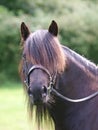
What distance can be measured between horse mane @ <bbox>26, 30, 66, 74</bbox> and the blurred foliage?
51.1ft

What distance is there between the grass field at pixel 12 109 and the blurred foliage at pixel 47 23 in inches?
73.1

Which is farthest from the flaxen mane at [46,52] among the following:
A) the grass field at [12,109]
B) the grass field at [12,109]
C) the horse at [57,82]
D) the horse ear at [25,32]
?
Result: the grass field at [12,109]

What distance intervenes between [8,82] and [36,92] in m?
16.9

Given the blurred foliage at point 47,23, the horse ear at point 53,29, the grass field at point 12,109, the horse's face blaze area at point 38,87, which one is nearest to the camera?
the horse's face blaze area at point 38,87

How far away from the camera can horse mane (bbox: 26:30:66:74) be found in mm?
4801

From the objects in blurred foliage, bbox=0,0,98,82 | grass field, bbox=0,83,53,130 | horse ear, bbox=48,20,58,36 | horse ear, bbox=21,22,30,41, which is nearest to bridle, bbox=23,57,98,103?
horse ear, bbox=21,22,30,41

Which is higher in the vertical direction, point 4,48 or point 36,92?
point 4,48

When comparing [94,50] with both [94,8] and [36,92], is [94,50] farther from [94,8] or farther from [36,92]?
[36,92]

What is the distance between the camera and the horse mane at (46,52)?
4.80 meters

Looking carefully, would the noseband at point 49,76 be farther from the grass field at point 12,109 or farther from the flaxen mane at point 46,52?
the grass field at point 12,109

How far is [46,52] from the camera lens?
4812 mm

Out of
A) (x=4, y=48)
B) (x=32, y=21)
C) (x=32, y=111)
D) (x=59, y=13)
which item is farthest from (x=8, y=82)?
(x=32, y=111)

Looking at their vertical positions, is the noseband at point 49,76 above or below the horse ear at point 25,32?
below

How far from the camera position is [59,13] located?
25828mm
